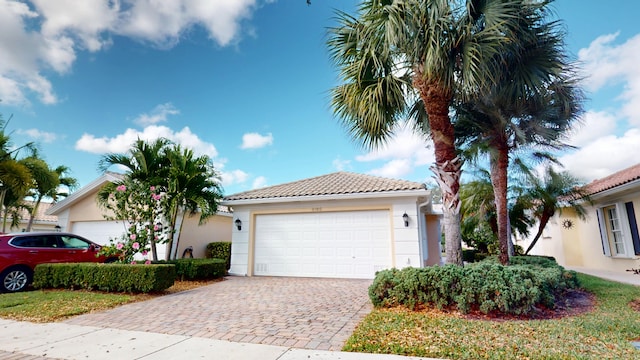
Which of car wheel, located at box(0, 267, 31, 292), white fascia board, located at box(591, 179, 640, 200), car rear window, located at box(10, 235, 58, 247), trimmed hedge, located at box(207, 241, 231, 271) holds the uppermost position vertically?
white fascia board, located at box(591, 179, 640, 200)

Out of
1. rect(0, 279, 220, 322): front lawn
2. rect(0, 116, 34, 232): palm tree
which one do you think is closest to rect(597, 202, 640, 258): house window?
rect(0, 279, 220, 322): front lawn

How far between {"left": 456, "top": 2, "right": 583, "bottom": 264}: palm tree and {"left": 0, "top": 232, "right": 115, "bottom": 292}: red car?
12.6 m

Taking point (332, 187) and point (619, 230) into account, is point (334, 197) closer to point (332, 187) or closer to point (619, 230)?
point (332, 187)

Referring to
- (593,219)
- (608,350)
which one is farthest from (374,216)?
(593,219)

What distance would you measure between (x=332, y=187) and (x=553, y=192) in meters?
8.49

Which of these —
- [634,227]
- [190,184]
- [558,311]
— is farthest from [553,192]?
[190,184]

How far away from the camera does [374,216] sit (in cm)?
1094

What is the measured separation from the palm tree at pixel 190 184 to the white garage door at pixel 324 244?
210cm

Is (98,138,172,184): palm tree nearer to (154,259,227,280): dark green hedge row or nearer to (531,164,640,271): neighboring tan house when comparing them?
(154,259,227,280): dark green hedge row

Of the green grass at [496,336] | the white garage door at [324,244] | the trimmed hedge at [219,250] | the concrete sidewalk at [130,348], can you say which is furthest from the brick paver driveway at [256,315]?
the trimmed hedge at [219,250]

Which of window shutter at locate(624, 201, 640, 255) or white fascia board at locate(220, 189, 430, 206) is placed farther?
window shutter at locate(624, 201, 640, 255)

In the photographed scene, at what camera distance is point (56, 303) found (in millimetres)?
6961

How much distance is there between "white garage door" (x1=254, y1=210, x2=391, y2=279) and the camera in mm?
10719

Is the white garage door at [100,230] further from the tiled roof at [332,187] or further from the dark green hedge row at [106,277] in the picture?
the tiled roof at [332,187]
